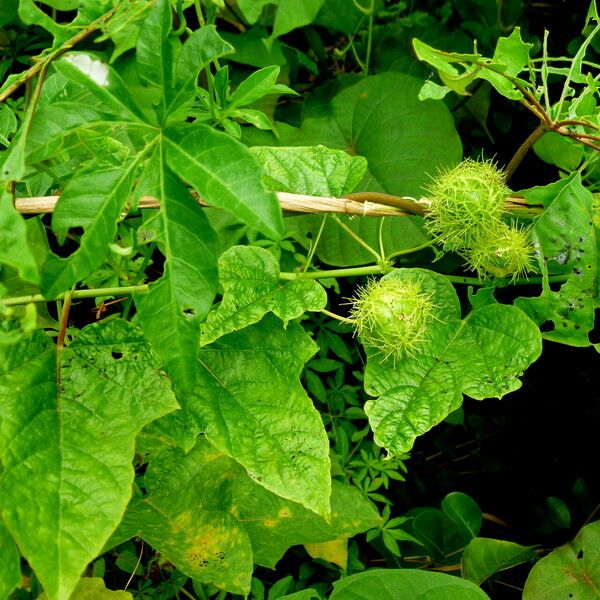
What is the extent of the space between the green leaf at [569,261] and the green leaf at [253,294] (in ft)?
1.16

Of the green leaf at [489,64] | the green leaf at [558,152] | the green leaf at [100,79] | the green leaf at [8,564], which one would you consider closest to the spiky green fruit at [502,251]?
the green leaf at [489,64]

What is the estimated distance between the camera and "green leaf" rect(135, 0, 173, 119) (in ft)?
2.78

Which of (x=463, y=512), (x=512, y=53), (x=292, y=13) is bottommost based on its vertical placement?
(x=463, y=512)

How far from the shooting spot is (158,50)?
2.81 feet

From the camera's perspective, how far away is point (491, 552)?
139 centimetres

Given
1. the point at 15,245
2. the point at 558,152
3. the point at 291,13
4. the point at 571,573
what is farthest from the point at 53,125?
the point at 571,573

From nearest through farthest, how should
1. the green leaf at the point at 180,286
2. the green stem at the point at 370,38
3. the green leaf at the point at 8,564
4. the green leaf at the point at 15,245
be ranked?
the green leaf at the point at 15,245 < the green leaf at the point at 180,286 < the green leaf at the point at 8,564 < the green stem at the point at 370,38

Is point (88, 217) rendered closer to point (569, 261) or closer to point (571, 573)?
point (569, 261)

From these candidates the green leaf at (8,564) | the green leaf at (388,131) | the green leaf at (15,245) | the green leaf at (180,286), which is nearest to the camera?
the green leaf at (15,245)

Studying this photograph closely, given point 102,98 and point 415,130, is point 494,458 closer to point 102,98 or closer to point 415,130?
point 415,130

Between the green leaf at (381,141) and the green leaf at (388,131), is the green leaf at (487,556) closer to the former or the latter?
the green leaf at (381,141)

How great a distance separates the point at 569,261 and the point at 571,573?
639 mm

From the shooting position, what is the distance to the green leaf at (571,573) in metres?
1.36

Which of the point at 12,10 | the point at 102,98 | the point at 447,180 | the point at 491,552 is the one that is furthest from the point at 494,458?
the point at 12,10
